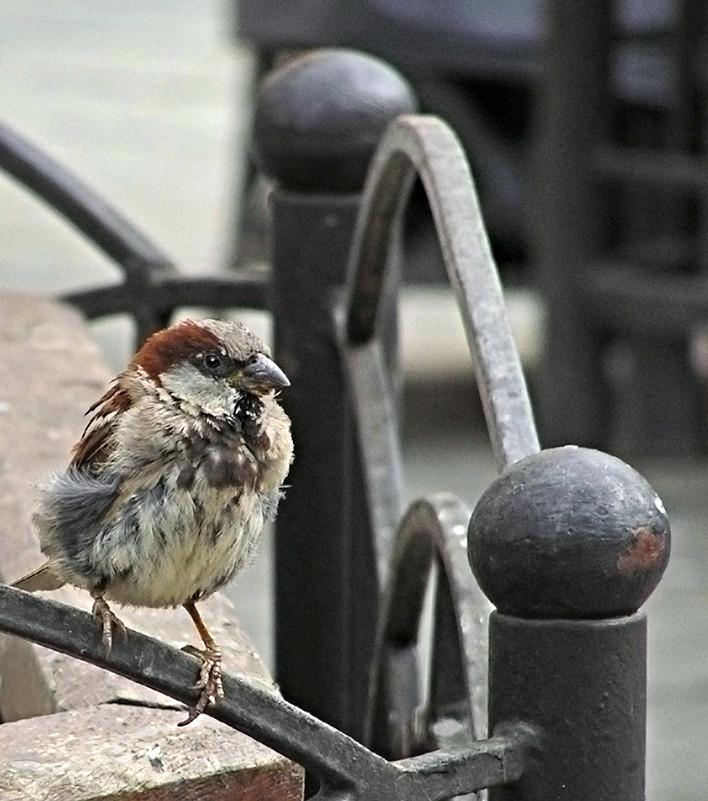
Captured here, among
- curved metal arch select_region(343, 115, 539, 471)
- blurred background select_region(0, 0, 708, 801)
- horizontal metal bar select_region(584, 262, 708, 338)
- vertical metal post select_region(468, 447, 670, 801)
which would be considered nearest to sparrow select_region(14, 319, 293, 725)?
curved metal arch select_region(343, 115, 539, 471)

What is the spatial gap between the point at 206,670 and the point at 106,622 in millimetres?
100

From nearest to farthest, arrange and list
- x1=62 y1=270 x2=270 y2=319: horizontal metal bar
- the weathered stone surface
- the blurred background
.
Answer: the weathered stone surface, x1=62 y1=270 x2=270 y2=319: horizontal metal bar, the blurred background

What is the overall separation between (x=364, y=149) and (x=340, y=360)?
1.07ft

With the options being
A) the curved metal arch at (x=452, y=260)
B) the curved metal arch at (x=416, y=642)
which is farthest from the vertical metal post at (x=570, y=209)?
the curved metal arch at (x=416, y=642)

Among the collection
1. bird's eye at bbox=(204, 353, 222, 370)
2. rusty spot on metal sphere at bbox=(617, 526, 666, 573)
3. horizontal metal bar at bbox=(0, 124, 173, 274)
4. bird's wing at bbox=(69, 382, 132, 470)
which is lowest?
horizontal metal bar at bbox=(0, 124, 173, 274)

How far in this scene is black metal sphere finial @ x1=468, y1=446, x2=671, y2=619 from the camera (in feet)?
4.93

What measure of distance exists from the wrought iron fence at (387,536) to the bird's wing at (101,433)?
40 centimetres

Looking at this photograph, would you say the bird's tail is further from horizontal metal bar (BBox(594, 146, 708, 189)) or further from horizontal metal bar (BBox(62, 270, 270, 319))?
horizontal metal bar (BBox(594, 146, 708, 189))

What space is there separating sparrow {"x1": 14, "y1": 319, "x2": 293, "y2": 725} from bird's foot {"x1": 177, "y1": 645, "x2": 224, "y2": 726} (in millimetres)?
13

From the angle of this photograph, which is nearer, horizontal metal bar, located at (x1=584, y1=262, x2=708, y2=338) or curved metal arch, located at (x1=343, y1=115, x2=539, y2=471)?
curved metal arch, located at (x1=343, y1=115, x2=539, y2=471)

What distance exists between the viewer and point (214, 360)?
6.62 ft

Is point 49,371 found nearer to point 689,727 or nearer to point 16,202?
point 689,727

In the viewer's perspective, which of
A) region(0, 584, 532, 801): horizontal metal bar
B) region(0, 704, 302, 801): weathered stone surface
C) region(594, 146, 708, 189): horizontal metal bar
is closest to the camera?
region(0, 584, 532, 801): horizontal metal bar

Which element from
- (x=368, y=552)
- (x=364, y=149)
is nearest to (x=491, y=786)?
(x=368, y=552)
